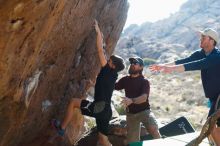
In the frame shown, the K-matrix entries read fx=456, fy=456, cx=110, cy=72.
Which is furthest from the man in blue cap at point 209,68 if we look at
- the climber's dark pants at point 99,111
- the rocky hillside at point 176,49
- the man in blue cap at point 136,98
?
the rocky hillside at point 176,49

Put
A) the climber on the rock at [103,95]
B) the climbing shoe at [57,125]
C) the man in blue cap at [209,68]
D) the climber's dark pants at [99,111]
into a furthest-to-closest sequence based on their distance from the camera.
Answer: the climbing shoe at [57,125], the climber's dark pants at [99,111], the climber on the rock at [103,95], the man in blue cap at [209,68]

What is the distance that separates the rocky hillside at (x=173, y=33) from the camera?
108250mm

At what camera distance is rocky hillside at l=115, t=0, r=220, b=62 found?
355 feet

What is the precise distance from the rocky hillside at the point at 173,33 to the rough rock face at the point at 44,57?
79.4 m

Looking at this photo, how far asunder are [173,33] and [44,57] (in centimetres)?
12315

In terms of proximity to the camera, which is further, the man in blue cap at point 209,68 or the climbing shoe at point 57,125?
the climbing shoe at point 57,125

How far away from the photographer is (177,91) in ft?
213

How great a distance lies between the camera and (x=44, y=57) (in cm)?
1019

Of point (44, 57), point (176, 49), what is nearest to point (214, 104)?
point (44, 57)

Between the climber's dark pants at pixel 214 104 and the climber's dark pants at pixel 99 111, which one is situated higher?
the climber's dark pants at pixel 214 104

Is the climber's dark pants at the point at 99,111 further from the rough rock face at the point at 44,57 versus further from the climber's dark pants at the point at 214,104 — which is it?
the climber's dark pants at the point at 214,104

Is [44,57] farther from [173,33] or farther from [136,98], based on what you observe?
[173,33]

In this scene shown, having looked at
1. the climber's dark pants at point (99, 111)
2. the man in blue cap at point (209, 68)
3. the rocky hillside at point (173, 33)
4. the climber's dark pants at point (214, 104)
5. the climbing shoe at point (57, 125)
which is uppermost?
the man in blue cap at point (209, 68)

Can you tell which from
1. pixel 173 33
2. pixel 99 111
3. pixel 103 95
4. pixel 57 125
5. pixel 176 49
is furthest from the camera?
pixel 173 33
